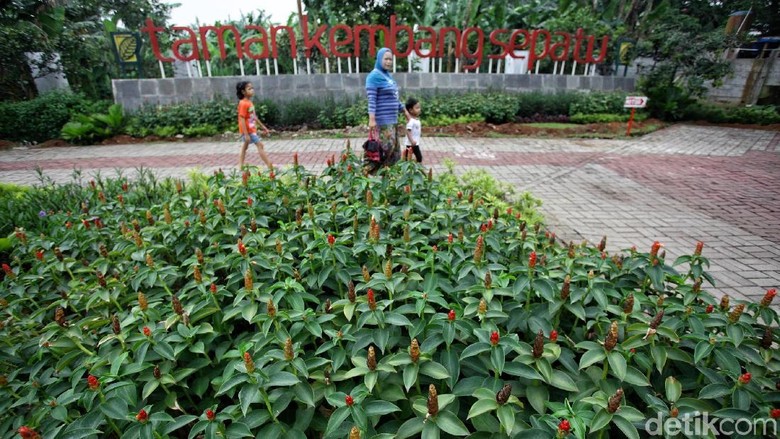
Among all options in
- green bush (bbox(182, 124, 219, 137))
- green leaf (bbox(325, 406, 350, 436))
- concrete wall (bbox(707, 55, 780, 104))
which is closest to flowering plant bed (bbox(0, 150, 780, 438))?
green leaf (bbox(325, 406, 350, 436))

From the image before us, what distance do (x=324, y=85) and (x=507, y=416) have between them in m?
12.4

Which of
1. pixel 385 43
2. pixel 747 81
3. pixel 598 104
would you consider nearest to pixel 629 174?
pixel 598 104

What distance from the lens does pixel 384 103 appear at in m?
5.41

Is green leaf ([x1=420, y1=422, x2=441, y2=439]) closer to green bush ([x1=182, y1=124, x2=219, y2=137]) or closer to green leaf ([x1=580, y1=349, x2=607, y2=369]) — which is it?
green leaf ([x1=580, y1=349, x2=607, y2=369])

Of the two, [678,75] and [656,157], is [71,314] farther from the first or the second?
[678,75]

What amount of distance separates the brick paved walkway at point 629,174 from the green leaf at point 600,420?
339 cm

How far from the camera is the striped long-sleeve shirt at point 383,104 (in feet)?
17.2

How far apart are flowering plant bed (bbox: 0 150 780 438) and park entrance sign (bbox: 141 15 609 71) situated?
10450 mm

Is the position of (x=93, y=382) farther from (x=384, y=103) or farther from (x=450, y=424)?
(x=384, y=103)

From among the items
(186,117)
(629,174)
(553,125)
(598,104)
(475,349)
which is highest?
(598,104)

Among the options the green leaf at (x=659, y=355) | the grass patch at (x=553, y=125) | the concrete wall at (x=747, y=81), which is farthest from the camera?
the concrete wall at (x=747, y=81)

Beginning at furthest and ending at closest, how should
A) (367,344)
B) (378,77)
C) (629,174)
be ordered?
1. (629,174)
2. (378,77)
3. (367,344)

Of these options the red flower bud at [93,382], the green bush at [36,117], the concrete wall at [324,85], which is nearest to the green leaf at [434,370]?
the red flower bud at [93,382]

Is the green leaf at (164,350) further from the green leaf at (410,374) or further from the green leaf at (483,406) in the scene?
the green leaf at (483,406)
